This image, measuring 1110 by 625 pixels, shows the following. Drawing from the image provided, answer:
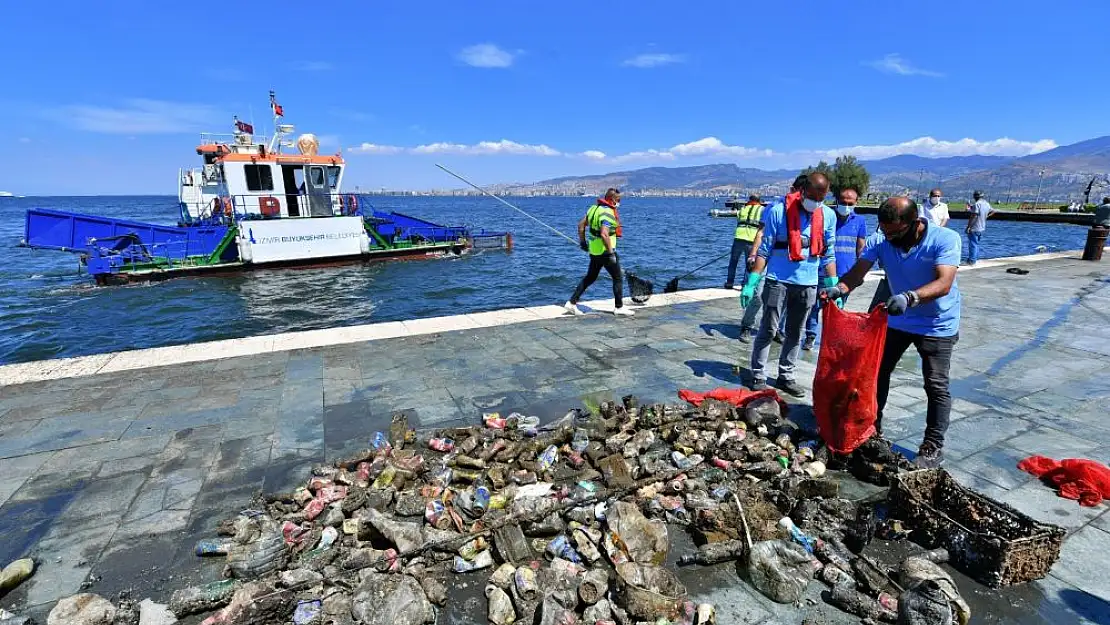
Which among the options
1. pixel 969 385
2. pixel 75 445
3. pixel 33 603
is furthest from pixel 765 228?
pixel 75 445

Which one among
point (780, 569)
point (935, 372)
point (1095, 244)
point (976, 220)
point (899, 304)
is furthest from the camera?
point (1095, 244)

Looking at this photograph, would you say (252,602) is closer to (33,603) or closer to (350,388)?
(33,603)

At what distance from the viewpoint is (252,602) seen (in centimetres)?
220

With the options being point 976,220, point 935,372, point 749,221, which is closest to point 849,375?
point 935,372

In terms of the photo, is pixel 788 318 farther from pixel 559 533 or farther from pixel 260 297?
pixel 260 297

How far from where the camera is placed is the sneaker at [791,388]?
458 centimetres

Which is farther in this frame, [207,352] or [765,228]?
[207,352]

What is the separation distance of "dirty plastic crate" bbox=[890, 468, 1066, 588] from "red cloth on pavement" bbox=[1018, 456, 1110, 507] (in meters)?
0.80

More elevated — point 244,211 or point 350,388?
point 244,211

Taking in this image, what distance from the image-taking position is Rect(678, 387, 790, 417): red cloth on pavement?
4.20 metres

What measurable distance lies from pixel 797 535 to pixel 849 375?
47.1 inches

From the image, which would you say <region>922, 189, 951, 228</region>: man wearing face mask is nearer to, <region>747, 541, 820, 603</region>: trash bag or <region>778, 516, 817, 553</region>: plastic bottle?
<region>778, 516, 817, 553</region>: plastic bottle

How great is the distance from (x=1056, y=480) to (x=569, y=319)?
5.16 m

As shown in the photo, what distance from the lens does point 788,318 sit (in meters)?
4.59
